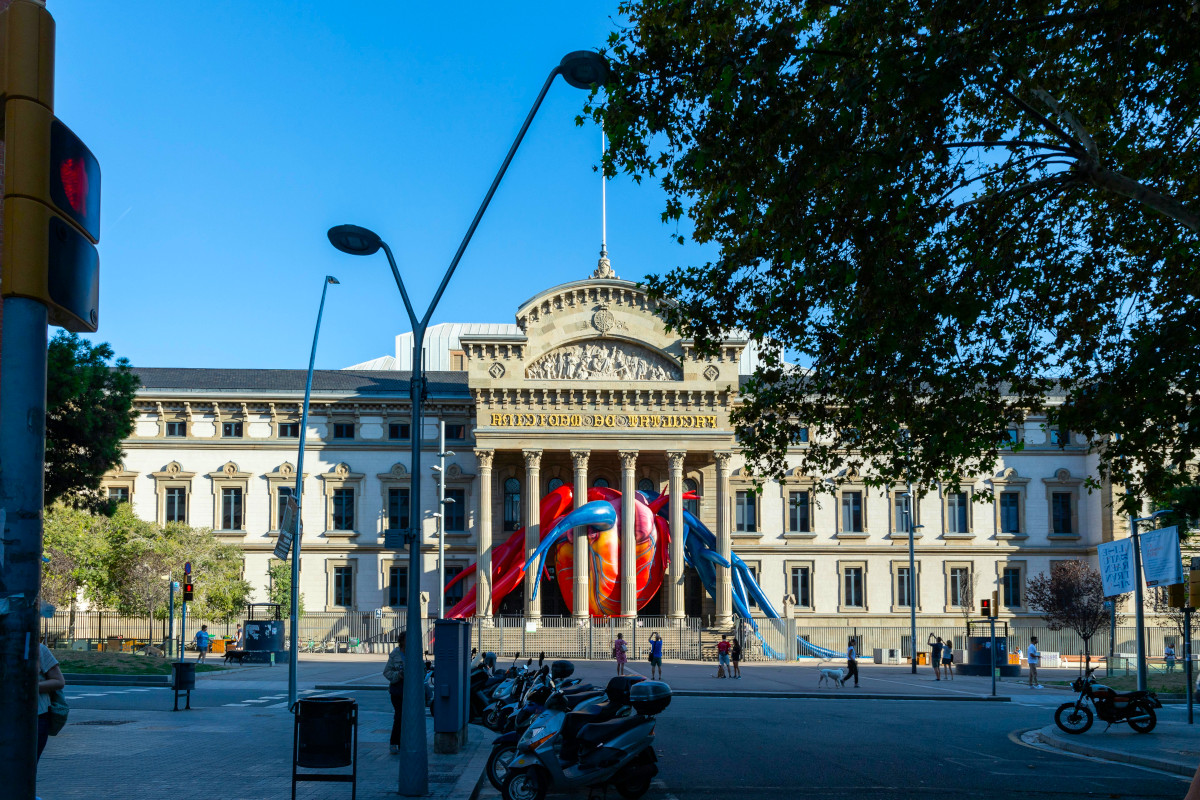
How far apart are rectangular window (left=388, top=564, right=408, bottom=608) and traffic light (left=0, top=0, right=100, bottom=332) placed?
53.9 m

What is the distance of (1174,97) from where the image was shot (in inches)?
564

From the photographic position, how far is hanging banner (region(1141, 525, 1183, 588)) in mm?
21281

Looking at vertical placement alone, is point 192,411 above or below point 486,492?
above

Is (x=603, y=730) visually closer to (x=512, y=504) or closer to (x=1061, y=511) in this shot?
(x=512, y=504)

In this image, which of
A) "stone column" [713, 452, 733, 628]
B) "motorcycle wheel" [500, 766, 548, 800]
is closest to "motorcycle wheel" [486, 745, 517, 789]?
"motorcycle wheel" [500, 766, 548, 800]

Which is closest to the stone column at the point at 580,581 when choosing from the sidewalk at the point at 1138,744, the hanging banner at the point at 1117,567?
the hanging banner at the point at 1117,567

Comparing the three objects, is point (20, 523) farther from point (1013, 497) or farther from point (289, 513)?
point (1013, 497)

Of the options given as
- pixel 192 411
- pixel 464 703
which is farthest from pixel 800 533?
pixel 464 703

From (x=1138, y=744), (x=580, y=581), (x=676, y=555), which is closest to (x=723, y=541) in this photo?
(x=676, y=555)

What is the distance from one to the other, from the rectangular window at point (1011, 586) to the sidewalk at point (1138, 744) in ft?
129

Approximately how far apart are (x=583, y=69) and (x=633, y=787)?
28.7 ft

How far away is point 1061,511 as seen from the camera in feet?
199

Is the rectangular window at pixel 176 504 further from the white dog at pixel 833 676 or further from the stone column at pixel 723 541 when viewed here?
the white dog at pixel 833 676

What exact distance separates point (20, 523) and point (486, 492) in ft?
162
